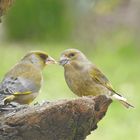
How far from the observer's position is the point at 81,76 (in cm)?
454

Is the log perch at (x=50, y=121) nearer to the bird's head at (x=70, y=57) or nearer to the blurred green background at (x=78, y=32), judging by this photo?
the bird's head at (x=70, y=57)

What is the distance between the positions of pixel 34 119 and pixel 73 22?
364 inches

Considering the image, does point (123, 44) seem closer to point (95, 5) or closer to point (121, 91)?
point (95, 5)

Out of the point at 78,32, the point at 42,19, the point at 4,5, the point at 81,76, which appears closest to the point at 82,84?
the point at 81,76

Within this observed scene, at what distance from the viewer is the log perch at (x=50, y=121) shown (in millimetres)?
3303

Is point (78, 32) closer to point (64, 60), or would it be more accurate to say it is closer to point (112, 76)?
point (112, 76)

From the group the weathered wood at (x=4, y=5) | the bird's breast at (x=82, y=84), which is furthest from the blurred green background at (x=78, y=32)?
the weathered wood at (x=4, y=5)

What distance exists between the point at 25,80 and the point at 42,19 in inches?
325

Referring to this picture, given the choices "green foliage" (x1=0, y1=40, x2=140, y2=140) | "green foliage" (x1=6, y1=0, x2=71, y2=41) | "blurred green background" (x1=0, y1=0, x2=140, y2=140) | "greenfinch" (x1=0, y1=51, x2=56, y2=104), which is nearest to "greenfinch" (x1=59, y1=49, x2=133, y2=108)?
"greenfinch" (x1=0, y1=51, x2=56, y2=104)

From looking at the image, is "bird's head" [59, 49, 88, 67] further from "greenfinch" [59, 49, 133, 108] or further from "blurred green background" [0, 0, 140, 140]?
"blurred green background" [0, 0, 140, 140]

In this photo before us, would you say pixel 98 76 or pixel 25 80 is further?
pixel 98 76

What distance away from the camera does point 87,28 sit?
1255 centimetres

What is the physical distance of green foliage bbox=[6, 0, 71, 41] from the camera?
12305 millimetres

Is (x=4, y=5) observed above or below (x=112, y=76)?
below
